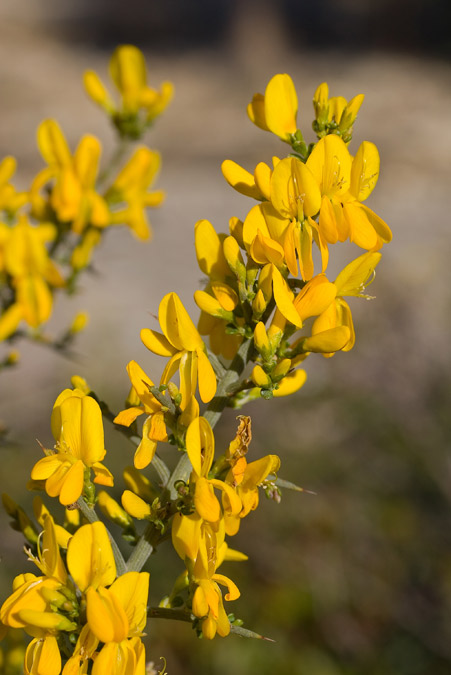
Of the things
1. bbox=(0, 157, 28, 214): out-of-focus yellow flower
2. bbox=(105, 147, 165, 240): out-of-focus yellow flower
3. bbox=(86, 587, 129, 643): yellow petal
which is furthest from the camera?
bbox=(105, 147, 165, 240): out-of-focus yellow flower

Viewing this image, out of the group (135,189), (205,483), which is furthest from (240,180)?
(135,189)

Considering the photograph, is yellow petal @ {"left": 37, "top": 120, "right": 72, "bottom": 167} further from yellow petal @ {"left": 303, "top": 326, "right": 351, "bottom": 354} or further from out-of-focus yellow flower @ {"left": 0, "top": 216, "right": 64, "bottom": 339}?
yellow petal @ {"left": 303, "top": 326, "right": 351, "bottom": 354}

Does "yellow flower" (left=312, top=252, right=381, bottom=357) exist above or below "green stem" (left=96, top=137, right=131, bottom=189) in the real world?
above

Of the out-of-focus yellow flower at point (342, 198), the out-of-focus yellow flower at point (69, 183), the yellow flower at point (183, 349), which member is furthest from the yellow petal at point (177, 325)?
the out-of-focus yellow flower at point (69, 183)

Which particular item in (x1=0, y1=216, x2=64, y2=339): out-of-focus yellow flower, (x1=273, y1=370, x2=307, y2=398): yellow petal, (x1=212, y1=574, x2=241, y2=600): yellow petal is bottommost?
(x1=0, y1=216, x2=64, y2=339): out-of-focus yellow flower

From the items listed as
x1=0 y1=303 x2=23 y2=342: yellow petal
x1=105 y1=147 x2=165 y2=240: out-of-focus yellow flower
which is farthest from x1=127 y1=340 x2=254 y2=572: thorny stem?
x1=105 y1=147 x2=165 y2=240: out-of-focus yellow flower

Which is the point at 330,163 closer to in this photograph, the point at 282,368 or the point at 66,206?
the point at 282,368

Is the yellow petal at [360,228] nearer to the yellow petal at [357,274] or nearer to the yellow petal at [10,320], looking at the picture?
the yellow petal at [357,274]

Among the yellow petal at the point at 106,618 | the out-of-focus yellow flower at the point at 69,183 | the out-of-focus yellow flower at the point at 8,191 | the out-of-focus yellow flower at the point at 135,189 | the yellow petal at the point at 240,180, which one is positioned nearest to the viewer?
the yellow petal at the point at 106,618
